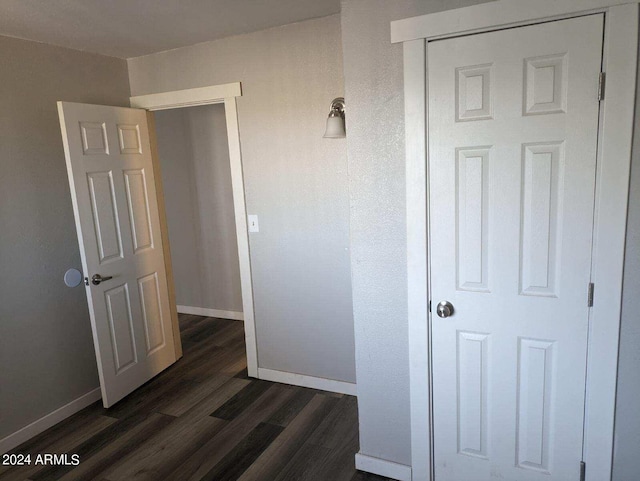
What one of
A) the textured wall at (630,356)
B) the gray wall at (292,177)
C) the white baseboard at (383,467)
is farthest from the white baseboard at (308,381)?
the textured wall at (630,356)

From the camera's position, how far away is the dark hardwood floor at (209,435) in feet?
7.39

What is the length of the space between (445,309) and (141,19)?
2.16 metres

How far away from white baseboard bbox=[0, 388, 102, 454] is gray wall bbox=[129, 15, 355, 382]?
1215 mm

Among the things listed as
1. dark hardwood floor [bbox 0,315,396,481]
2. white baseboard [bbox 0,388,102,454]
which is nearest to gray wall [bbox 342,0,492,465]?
dark hardwood floor [bbox 0,315,396,481]

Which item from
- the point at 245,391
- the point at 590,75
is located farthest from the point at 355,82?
the point at 245,391

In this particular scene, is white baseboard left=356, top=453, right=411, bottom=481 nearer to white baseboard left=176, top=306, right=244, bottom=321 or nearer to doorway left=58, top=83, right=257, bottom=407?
doorway left=58, top=83, right=257, bottom=407

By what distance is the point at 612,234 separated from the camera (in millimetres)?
1546

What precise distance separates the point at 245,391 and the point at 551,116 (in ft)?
8.21

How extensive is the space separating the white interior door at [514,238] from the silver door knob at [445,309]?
2 cm

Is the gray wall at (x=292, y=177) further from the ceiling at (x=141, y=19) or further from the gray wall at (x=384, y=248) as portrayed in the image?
the gray wall at (x=384, y=248)

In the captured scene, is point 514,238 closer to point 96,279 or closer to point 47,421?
point 96,279

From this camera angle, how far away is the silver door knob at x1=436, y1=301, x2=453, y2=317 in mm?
1832

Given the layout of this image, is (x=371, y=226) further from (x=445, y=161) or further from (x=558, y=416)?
(x=558, y=416)

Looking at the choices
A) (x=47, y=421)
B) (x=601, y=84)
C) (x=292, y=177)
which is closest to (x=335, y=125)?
(x=292, y=177)
